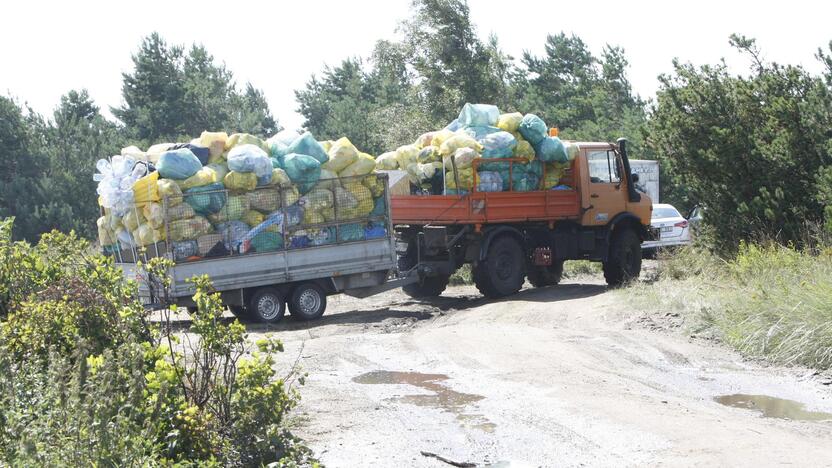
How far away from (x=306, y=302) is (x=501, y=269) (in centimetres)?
378

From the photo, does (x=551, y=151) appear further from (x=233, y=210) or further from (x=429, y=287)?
(x=233, y=210)

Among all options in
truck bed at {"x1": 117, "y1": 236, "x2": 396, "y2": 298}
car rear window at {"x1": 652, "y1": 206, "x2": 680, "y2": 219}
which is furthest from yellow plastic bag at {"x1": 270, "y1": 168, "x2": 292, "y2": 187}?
car rear window at {"x1": 652, "y1": 206, "x2": 680, "y2": 219}

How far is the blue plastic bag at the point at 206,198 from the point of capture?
591 inches

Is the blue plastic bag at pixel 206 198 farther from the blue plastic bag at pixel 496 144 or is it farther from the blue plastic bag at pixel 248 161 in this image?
the blue plastic bag at pixel 496 144

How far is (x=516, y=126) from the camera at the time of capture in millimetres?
18094

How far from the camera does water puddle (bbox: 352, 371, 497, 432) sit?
320 inches

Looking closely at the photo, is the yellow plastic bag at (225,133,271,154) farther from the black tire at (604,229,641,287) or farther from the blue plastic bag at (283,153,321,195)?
the black tire at (604,229,641,287)

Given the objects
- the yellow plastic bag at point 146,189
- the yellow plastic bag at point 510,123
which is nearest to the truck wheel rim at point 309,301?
the yellow plastic bag at point 146,189

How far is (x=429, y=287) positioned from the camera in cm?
1961

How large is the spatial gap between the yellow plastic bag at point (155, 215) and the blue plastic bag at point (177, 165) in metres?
0.47

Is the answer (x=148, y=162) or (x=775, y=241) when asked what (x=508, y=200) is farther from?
(x=148, y=162)

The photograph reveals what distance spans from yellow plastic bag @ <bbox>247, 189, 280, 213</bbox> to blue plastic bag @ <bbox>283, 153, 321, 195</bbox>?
15.9 inches

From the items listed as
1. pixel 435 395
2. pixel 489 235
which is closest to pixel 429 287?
pixel 489 235

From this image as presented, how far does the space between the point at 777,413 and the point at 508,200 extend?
961cm
